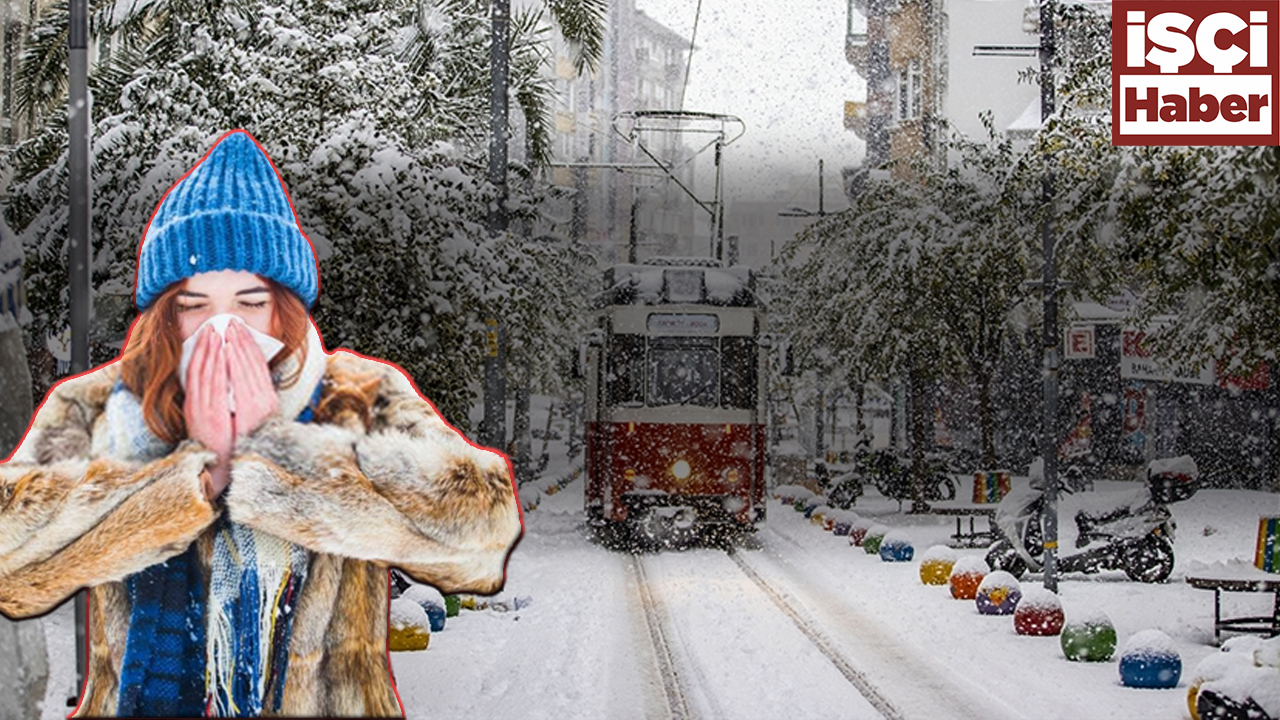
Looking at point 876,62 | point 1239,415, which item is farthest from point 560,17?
point 876,62

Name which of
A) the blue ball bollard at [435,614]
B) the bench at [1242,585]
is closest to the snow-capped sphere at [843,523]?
the bench at [1242,585]

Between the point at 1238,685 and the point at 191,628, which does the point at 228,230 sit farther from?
the point at 1238,685

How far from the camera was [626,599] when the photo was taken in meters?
15.5

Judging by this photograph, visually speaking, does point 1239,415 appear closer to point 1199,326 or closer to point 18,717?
point 1199,326

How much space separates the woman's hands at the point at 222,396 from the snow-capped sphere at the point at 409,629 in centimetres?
839

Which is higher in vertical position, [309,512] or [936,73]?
[936,73]

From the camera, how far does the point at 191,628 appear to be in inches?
124

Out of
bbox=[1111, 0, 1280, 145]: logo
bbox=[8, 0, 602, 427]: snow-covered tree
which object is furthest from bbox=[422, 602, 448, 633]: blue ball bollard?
bbox=[1111, 0, 1280, 145]: logo

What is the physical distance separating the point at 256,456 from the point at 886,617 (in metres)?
11.7

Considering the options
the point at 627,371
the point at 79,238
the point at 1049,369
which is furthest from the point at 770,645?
the point at 627,371

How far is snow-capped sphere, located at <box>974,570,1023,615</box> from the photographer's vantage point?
1404 centimetres

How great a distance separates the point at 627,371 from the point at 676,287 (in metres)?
1.37

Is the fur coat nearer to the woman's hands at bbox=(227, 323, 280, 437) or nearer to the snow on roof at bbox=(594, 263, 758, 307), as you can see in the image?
the woman's hands at bbox=(227, 323, 280, 437)

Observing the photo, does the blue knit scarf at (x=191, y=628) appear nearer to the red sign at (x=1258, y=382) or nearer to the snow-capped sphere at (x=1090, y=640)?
the snow-capped sphere at (x=1090, y=640)
